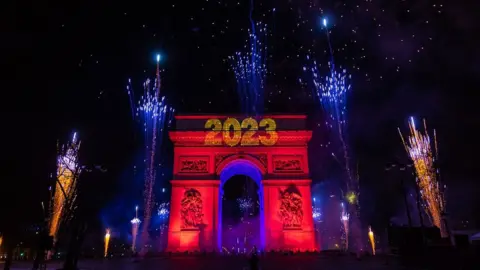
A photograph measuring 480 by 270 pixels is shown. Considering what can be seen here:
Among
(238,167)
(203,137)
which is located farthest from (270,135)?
(203,137)

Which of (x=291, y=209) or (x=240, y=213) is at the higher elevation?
(x=240, y=213)

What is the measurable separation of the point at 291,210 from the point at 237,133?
349 inches

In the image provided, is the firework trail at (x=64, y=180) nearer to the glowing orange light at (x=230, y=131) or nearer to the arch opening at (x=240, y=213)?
the glowing orange light at (x=230, y=131)

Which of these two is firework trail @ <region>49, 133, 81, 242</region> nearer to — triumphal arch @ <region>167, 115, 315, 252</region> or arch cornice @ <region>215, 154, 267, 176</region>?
triumphal arch @ <region>167, 115, 315, 252</region>

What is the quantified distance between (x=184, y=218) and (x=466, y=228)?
34754mm

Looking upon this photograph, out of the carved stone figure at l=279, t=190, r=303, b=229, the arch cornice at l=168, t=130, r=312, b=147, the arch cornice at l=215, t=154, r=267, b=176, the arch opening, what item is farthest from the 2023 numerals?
the arch opening

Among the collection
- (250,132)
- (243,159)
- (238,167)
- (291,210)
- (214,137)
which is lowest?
(291,210)

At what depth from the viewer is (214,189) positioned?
34.4m

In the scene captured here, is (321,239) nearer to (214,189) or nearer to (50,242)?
(214,189)

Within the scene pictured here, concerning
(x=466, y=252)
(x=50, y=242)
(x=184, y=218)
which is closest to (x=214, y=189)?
(x=184, y=218)

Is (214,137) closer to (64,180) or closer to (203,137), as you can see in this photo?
(203,137)

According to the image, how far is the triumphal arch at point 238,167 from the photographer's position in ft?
108

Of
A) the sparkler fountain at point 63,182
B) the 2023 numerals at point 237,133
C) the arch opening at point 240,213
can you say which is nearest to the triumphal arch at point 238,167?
the 2023 numerals at point 237,133

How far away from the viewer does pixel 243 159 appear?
35.2 meters
